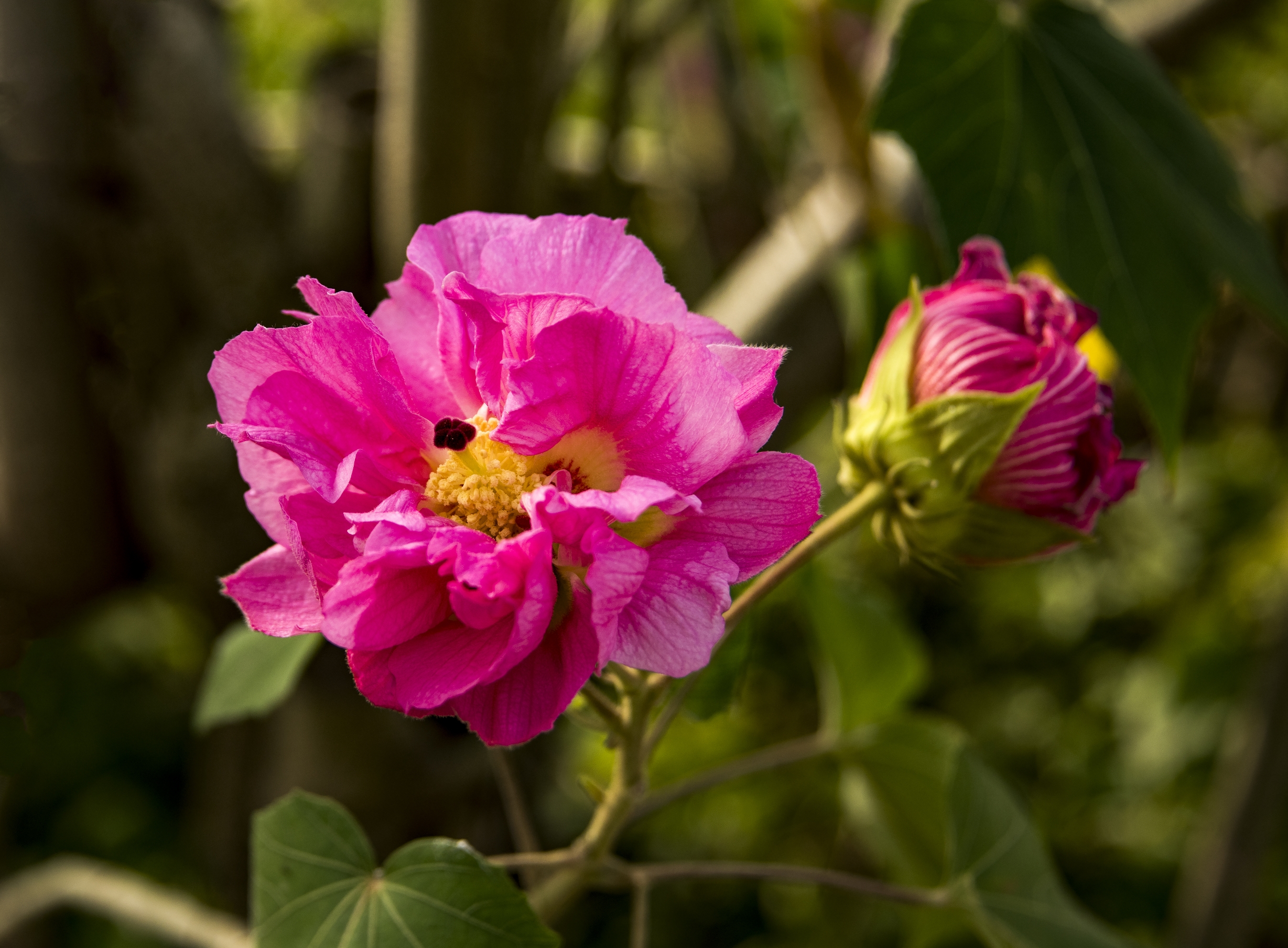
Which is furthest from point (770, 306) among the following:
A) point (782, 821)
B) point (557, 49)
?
point (782, 821)

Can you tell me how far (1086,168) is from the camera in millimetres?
602

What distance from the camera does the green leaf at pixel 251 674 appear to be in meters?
0.57

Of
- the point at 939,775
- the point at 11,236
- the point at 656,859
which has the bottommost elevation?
the point at 656,859

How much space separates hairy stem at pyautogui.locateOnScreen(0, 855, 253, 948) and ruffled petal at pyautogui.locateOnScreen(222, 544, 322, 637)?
0.35 metres

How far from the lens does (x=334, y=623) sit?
0.97ft

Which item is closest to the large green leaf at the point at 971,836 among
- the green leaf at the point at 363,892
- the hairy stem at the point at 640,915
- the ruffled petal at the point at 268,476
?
the hairy stem at the point at 640,915

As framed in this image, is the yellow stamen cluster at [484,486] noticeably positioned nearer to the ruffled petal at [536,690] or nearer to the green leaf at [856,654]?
the ruffled petal at [536,690]

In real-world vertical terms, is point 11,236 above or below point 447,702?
below

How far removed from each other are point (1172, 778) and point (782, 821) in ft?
1.91

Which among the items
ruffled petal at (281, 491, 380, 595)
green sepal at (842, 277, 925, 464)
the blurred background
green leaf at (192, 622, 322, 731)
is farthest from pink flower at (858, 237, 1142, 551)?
green leaf at (192, 622, 322, 731)

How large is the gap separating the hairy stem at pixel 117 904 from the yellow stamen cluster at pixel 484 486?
0.37m

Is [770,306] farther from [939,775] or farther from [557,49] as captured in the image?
[939,775]

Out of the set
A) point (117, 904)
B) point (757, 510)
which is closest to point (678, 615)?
point (757, 510)

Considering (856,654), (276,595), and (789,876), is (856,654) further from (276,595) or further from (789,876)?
(276,595)
